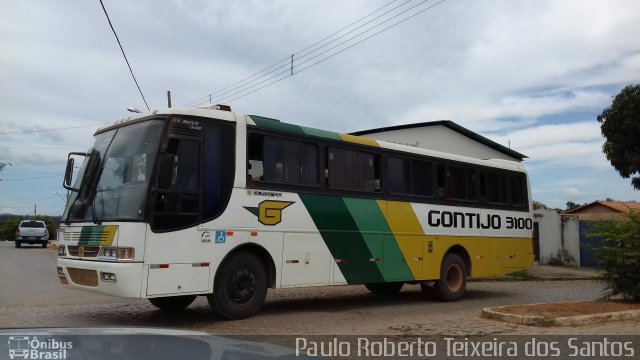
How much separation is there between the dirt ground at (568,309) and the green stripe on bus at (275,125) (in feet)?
14.7

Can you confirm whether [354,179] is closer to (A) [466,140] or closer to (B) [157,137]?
(B) [157,137]

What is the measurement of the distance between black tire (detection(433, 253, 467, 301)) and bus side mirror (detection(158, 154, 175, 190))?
660 centimetres

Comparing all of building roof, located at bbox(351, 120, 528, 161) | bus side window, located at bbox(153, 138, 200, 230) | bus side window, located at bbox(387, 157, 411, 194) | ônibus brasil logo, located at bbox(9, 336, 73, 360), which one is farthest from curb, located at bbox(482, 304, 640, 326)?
building roof, located at bbox(351, 120, 528, 161)

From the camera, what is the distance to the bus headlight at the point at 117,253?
7625 mm

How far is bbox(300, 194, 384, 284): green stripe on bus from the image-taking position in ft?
32.6

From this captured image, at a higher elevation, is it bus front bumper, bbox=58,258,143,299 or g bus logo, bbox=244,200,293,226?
g bus logo, bbox=244,200,293,226

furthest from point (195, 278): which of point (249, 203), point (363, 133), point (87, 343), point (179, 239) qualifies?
point (363, 133)

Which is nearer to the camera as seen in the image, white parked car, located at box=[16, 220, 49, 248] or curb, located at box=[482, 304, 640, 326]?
curb, located at box=[482, 304, 640, 326]

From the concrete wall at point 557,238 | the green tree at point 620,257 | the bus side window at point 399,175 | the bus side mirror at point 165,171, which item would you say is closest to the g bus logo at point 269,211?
the bus side mirror at point 165,171

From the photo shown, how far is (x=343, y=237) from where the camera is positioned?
10.3 m

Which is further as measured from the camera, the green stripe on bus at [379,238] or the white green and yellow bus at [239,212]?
the green stripe on bus at [379,238]

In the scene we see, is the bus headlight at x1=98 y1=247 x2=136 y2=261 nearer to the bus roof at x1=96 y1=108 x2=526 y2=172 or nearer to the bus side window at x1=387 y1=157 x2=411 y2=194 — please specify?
the bus roof at x1=96 y1=108 x2=526 y2=172

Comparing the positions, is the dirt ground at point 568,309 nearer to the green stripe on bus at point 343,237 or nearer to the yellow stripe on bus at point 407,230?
the yellow stripe on bus at point 407,230

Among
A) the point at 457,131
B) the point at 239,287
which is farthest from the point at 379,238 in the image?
the point at 457,131
